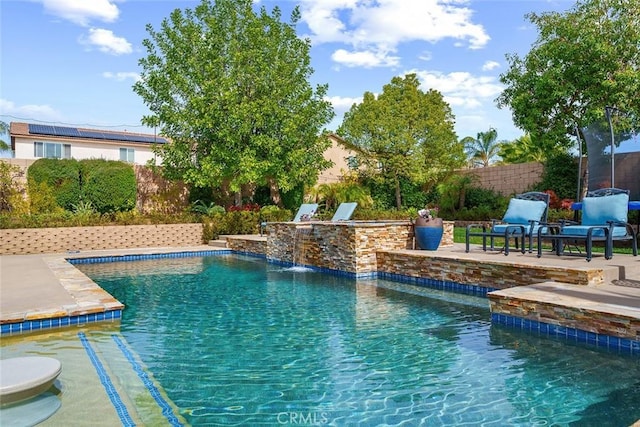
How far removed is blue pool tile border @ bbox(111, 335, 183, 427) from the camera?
3.16 m

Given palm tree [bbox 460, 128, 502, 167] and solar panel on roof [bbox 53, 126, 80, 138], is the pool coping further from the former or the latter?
palm tree [bbox 460, 128, 502, 167]

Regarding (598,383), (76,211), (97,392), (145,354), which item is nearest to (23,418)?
(97,392)


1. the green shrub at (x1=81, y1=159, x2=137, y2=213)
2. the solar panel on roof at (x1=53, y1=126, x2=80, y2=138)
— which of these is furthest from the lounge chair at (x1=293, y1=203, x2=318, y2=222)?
the solar panel on roof at (x1=53, y1=126, x2=80, y2=138)

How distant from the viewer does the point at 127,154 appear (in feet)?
89.9

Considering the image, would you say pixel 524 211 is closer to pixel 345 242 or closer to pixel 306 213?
pixel 345 242

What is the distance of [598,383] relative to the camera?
371 centimetres

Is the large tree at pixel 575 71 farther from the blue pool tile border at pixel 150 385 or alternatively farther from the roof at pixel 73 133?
the roof at pixel 73 133

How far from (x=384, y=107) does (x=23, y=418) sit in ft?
73.6

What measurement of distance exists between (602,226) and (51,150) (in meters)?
26.7

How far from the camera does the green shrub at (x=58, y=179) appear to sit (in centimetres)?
1662

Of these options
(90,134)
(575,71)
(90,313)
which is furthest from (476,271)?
(90,134)

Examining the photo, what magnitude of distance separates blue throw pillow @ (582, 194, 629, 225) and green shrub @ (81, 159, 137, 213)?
15.3 meters

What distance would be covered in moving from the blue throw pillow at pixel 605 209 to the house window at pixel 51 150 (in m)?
25.1

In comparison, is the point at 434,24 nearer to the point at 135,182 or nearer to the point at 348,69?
the point at 348,69
